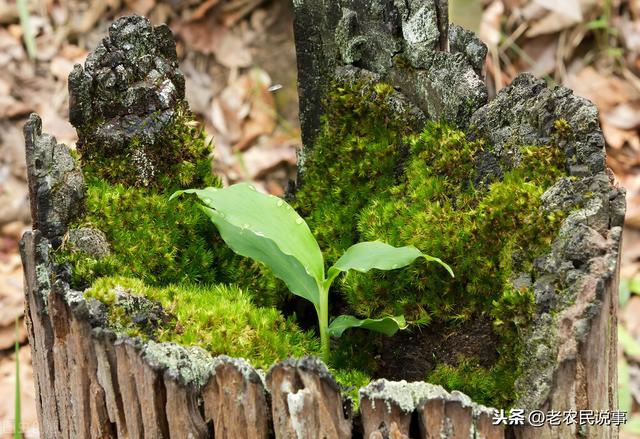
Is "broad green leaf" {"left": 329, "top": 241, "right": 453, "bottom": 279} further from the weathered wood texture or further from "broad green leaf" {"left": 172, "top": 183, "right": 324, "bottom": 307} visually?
the weathered wood texture

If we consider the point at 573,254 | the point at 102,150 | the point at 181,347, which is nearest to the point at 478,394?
the point at 573,254

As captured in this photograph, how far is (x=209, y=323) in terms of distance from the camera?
6.33 ft

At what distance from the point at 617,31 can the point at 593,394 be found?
3.92 meters

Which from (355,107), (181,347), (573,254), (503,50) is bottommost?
(181,347)

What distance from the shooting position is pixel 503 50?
16.6 ft

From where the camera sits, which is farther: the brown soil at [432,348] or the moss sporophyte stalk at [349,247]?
the brown soil at [432,348]

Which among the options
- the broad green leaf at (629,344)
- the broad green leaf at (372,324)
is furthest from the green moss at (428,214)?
the broad green leaf at (629,344)

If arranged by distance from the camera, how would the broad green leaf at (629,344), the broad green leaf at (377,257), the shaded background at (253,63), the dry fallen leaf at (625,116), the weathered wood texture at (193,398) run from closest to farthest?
the weathered wood texture at (193,398), the broad green leaf at (377,257), the broad green leaf at (629,344), the shaded background at (253,63), the dry fallen leaf at (625,116)

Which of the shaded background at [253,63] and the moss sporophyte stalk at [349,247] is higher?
the shaded background at [253,63]

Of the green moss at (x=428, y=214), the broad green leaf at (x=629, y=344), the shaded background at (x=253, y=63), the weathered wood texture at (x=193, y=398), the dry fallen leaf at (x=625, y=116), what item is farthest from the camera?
the dry fallen leaf at (x=625, y=116)

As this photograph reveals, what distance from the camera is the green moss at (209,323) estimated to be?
187cm

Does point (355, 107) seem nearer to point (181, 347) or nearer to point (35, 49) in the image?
point (181, 347)

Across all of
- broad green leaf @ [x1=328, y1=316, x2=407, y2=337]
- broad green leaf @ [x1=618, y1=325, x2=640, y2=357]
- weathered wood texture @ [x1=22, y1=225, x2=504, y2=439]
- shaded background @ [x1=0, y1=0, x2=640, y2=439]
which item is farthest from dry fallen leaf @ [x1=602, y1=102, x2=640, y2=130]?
weathered wood texture @ [x1=22, y1=225, x2=504, y2=439]

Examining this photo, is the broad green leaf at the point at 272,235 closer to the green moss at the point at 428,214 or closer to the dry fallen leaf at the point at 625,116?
the green moss at the point at 428,214
